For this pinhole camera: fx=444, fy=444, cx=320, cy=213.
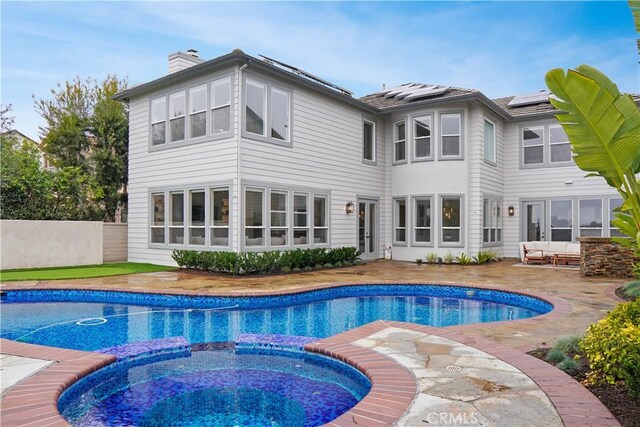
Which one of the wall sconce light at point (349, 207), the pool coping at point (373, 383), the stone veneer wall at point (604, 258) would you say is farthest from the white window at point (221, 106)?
the stone veneer wall at point (604, 258)

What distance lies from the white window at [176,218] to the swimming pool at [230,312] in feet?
15.6

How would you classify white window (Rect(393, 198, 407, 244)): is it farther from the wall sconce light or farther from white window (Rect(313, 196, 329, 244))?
white window (Rect(313, 196, 329, 244))

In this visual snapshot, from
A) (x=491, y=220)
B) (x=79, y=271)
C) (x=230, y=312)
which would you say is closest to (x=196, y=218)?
(x=79, y=271)

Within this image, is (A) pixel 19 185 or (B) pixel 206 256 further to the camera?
(A) pixel 19 185

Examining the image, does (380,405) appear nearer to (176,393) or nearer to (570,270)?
(176,393)

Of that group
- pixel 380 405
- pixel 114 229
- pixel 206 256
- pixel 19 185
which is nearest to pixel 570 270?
pixel 206 256

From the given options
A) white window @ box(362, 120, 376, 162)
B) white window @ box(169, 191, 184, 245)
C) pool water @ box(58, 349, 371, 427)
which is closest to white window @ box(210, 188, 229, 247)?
white window @ box(169, 191, 184, 245)

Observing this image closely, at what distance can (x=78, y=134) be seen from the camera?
828 inches

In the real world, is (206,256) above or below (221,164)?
below

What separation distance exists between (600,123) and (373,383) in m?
3.15

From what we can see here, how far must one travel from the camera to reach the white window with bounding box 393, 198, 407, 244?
721 inches

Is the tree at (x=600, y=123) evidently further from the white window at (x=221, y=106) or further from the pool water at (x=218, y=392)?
the white window at (x=221, y=106)

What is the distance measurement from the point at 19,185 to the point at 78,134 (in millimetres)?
5828

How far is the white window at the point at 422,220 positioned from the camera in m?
17.5
